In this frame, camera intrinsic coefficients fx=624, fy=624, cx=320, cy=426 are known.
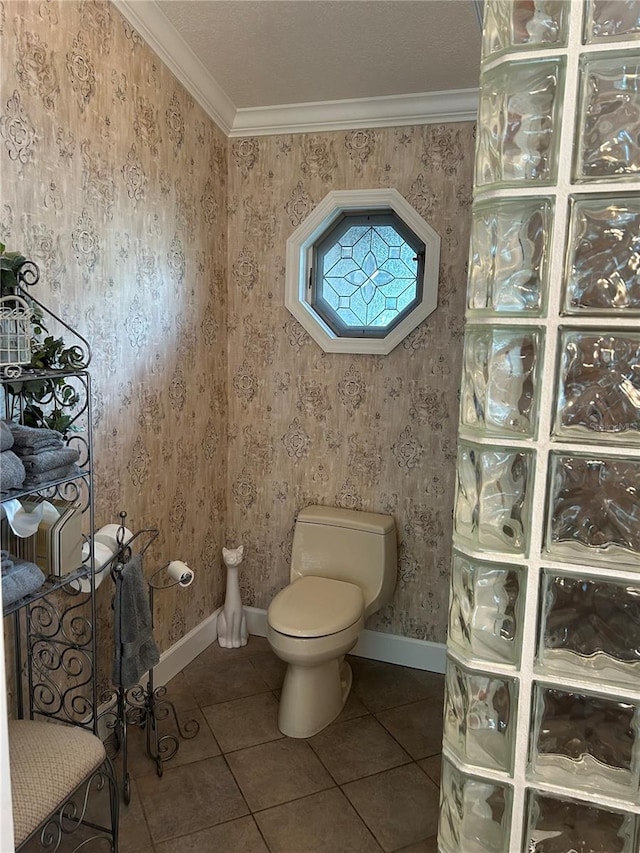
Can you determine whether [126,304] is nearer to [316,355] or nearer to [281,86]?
[316,355]

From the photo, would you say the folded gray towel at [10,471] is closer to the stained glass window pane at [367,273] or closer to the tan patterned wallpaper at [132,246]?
the tan patterned wallpaper at [132,246]

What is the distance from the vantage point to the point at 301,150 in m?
2.75

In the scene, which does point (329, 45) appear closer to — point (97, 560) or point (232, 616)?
point (97, 560)

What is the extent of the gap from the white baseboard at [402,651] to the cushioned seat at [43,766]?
1510 millimetres

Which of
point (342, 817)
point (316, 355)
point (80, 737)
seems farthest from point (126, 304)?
point (342, 817)

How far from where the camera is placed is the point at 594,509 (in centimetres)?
Result: 100

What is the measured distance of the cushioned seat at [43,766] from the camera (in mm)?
1358

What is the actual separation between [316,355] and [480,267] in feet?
5.93

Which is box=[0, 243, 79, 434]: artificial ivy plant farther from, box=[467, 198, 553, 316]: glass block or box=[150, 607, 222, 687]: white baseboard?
box=[150, 607, 222, 687]: white baseboard

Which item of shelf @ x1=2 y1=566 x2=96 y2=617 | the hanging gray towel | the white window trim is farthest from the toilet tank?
shelf @ x1=2 y1=566 x2=96 y2=617

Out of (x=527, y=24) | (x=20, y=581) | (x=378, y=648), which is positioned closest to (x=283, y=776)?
(x=378, y=648)

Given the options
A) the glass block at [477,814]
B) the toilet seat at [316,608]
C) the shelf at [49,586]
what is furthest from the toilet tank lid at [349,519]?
the glass block at [477,814]

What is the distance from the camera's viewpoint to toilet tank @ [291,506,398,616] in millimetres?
2646

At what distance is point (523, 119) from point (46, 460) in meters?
1.25
